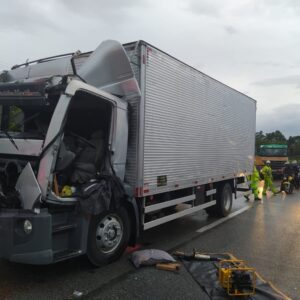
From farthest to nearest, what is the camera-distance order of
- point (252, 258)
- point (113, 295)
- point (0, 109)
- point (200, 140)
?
point (200, 140) < point (252, 258) < point (0, 109) < point (113, 295)

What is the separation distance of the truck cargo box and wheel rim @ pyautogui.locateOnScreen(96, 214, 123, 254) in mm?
628

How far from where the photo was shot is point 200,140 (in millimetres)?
8250

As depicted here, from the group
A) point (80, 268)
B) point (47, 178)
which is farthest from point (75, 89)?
point (80, 268)

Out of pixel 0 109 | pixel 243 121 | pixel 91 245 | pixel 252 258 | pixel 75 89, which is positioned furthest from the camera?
pixel 243 121

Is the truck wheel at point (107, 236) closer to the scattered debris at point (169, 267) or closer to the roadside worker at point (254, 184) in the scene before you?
the scattered debris at point (169, 267)

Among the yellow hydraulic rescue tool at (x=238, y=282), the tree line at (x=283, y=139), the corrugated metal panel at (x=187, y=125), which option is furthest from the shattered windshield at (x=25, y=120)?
the tree line at (x=283, y=139)

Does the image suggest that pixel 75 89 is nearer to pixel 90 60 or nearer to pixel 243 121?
pixel 90 60

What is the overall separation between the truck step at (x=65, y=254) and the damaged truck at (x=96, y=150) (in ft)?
0.04

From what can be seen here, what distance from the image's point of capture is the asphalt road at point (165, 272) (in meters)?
4.77

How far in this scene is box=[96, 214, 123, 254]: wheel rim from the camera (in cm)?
544

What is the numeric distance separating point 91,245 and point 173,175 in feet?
7.55

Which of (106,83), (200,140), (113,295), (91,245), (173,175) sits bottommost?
(113,295)

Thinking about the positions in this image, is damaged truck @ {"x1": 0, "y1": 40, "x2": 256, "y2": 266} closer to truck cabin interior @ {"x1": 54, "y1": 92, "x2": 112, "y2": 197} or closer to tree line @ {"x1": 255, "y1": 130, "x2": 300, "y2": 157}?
truck cabin interior @ {"x1": 54, "y1": 92, "x2": 112, "y2": 197}

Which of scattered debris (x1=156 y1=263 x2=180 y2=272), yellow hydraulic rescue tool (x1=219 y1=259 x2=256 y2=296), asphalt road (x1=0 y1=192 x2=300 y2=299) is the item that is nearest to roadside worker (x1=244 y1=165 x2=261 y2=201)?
asphalt road (x1=0 y1=192 x2=300 y2=299)
